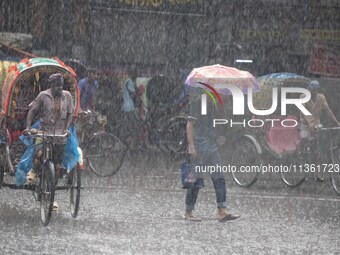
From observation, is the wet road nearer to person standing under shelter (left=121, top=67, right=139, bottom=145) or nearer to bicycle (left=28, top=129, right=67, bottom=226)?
bicycle (left=28, top=129, right=67, bottom=226)

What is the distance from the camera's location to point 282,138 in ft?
Answer: 55.1

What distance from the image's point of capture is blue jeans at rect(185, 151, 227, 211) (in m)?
12.4

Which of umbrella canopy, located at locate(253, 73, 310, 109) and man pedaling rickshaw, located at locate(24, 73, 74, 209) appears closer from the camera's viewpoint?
man pedaling rickshaw, located at locate(24, 73, 74, 209)

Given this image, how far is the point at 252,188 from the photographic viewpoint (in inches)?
634

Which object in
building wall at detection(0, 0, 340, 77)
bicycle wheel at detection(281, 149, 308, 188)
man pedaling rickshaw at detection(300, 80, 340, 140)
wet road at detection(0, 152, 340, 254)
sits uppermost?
building wall at detection(0, 0, 340, 77)

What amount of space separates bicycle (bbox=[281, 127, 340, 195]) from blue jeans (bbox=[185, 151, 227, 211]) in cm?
345

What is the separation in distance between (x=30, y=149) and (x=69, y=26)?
14398 millimetres

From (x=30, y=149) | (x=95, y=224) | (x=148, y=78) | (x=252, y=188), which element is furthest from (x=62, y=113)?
(x=148, y=78)

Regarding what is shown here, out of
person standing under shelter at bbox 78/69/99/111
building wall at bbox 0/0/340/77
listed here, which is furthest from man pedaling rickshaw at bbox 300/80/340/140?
building wall at bbox 0/0/340/77

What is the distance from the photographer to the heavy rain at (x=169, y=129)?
11.4m

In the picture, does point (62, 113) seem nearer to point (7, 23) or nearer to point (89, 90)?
point (89, 90)

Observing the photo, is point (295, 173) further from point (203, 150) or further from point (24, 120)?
point (24, 120)

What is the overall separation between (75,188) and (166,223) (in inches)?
44.4

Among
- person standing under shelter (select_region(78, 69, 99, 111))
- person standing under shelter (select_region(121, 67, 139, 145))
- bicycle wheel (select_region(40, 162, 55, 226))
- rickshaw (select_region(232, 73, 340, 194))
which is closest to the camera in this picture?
bicycle wheel (select_region(40, 162, 55, 226))
